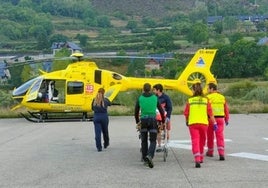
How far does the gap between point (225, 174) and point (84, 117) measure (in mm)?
16524

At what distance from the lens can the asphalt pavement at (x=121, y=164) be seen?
30.3 ft

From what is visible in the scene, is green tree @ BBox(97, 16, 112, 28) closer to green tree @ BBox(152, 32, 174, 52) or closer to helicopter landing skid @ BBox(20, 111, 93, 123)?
green tree @ BBox(152, 32, 174, 52)

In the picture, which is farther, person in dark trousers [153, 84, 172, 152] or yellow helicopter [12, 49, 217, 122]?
yellow helicopter [12, 49, 217, 122]

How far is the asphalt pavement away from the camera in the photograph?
9.23 m

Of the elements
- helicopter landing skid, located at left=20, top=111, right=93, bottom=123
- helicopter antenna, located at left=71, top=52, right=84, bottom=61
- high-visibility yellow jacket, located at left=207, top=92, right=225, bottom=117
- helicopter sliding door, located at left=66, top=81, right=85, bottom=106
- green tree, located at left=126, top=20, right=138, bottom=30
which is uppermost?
green tree, located at left=126, top=20, right=138, bottom=30

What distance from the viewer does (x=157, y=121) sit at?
37.3ft

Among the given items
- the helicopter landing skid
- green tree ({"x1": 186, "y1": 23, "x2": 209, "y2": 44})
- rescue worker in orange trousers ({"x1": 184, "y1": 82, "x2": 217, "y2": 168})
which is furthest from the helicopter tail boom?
green tree ({"x1": 186, "y1": 23, "x2": 209, "y2": 44})

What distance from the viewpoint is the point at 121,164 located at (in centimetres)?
1134

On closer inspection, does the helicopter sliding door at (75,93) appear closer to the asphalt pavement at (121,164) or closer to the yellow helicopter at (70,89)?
the yellow helicopter at (70,89)

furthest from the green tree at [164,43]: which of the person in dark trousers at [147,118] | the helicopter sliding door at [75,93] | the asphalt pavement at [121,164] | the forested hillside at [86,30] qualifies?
the person in dark trousers at [147,118]

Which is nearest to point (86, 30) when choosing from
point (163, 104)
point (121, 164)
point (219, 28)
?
point (219, 28)

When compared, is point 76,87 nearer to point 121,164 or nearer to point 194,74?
point 194,74

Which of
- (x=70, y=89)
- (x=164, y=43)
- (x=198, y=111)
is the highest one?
(x=164, y=43)

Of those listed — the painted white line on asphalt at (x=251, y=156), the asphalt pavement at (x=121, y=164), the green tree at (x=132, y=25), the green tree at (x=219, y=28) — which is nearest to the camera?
the asphalt pavement at (x=121, y=164)
